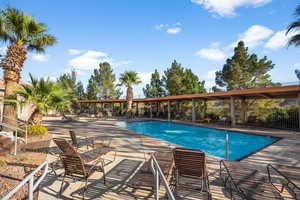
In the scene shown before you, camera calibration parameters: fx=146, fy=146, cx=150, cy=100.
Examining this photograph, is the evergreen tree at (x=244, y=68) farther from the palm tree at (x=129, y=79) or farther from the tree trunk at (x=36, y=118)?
the tree trunk at (x=36, y=118)

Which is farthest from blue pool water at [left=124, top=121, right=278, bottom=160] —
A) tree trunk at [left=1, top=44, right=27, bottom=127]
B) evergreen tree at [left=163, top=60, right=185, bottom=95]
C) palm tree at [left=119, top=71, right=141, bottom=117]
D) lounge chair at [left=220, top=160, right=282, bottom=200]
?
evergreen tree at [left=163, top=60, right=185, bottom=95]

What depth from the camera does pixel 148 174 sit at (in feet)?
9.42

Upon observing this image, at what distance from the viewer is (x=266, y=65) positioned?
2011 cm

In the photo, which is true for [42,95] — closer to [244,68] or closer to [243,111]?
[243,111]

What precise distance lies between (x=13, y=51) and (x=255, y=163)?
1106cm

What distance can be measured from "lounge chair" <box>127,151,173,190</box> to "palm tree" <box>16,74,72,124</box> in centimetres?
588

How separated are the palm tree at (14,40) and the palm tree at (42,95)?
2.68 feet

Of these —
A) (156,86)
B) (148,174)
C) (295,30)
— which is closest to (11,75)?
(148,174)

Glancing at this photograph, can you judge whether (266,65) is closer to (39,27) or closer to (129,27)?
(129,27)

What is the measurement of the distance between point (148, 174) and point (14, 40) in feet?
30.9

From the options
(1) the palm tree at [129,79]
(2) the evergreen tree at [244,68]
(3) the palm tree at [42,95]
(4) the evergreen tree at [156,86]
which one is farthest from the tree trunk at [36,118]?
(4) the evergreen tree at [156,86]

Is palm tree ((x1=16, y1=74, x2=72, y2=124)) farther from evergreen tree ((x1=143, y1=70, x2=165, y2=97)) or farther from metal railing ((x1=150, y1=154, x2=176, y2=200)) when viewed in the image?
evergreen tree ((x1=143, y1=70, x2=165, y2=97))

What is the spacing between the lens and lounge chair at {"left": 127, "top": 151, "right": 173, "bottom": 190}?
8.19ft

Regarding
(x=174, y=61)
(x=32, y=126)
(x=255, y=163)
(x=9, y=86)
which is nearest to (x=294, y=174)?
(x=255, y=163)
